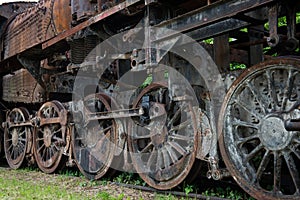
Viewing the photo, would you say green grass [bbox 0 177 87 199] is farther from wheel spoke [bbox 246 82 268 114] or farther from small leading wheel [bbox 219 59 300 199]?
wheel spoke [bbox 246 82 268 114]

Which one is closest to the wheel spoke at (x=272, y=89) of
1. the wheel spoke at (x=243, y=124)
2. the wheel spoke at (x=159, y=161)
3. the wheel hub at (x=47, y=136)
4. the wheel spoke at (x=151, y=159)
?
the wheel spoke at (x=243, y=124)

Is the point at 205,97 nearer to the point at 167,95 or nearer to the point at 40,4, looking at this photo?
the point at 167,95

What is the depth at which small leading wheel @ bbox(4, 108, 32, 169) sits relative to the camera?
→ 759 centimetres

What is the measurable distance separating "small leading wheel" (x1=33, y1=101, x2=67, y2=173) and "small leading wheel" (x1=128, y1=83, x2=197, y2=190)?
174cm

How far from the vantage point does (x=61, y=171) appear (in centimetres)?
686

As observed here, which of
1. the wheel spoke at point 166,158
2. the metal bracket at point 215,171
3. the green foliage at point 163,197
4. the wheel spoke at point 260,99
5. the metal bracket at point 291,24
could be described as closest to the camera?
the metal bracket at point 291,24

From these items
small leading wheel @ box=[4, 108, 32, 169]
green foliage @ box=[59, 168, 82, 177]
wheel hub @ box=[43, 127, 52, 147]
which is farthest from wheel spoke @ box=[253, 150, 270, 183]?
small leading wheel @ box=[4, 108, 32, 169]

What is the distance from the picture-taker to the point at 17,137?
793 cm

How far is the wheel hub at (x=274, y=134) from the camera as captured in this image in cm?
328

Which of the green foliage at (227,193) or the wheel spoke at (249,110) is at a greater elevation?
the wheel spoke at (249,110)

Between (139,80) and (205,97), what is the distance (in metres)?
1.71

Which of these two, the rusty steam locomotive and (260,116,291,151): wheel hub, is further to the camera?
the rusty steam locomotive

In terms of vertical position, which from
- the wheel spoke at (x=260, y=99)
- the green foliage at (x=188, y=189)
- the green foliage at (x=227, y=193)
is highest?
the wheel spoke at (x=260, y=99)

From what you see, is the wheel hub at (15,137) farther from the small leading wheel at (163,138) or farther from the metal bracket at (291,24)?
the metal bracket at (291,24)
